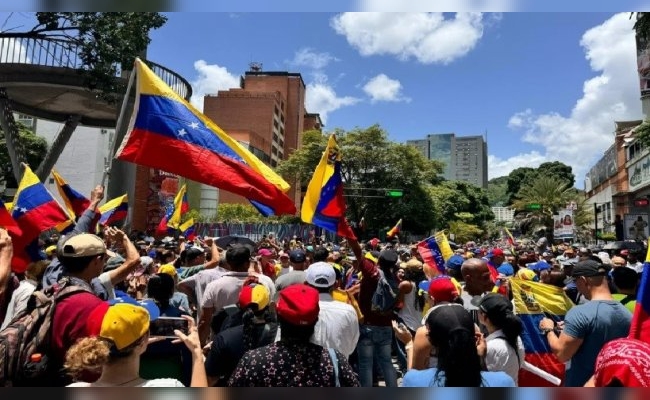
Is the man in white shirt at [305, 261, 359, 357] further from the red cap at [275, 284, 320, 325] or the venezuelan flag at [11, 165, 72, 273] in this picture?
the venezuelan flag at [11, 165, 72, 273]

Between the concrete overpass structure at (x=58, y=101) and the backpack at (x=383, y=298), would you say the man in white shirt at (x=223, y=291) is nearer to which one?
the backpack at (x=383, y=298)

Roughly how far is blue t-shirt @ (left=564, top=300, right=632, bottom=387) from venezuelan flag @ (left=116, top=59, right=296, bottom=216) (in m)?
2.82

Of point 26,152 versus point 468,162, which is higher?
point 468,162

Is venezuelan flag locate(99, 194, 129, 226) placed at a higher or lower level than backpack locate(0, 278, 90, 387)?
higher

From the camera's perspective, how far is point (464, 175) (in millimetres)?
195250

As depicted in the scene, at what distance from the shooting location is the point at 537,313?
4074 millimetres

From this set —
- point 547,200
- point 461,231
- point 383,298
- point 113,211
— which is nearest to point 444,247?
point 383,298

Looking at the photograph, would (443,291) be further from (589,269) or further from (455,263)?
(455,263)

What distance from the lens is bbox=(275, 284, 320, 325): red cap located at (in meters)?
2.34

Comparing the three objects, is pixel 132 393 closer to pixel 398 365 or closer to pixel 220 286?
pixel 220 286

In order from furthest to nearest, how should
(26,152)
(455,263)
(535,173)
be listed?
(535,173), (26,152), (455,263)

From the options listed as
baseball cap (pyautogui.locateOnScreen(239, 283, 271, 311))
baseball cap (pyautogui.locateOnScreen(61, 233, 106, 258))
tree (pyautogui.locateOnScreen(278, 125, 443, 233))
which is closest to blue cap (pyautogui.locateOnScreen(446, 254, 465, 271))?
baseball cap (pyautogui.locateOnScreen(239, 283, 271, 311))

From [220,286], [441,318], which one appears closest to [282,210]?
[220,286]

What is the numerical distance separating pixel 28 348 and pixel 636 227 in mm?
28442
